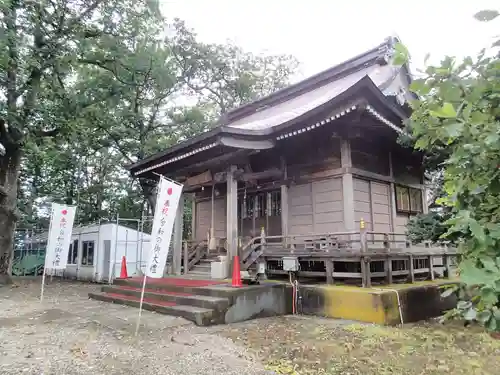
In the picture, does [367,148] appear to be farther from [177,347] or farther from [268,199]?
[177,347]

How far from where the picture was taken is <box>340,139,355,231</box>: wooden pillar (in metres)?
8.98

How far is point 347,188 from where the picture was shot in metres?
9.10

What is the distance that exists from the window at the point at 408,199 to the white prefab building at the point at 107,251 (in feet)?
34.7

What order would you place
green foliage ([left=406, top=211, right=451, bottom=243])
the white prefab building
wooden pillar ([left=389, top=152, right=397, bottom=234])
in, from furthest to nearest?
the white prefab building < wooden pillar ([left=389, top=152, right=397, bottom=234]) < green foliage ([left=406, top=211, right=451, bottom=243])

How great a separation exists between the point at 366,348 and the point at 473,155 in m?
4.67

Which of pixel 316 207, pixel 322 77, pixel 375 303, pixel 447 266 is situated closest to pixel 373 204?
pixel 316 207

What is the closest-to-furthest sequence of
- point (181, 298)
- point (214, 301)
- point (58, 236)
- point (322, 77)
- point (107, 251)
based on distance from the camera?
point (214, 301)
point (181, 298)
point (58, 236)
point (322, 77)
point (107, 251)

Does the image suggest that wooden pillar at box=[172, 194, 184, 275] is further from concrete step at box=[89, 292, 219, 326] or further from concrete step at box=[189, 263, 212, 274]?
concrete step at box=[89, 292, 219, 326]

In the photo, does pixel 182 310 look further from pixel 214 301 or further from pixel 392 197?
pixel 392 197

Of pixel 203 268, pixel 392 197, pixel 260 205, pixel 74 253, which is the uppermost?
pixel 392 197

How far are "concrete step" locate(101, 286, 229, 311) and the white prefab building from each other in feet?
19.0

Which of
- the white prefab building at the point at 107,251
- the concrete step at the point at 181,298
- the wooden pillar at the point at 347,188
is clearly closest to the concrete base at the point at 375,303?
the wooden pillar at the point at 347,188

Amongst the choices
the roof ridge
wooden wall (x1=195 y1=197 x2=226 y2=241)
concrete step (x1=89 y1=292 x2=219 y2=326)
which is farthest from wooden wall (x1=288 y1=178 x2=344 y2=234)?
the roof ridge

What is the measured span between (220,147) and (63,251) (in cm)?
545
